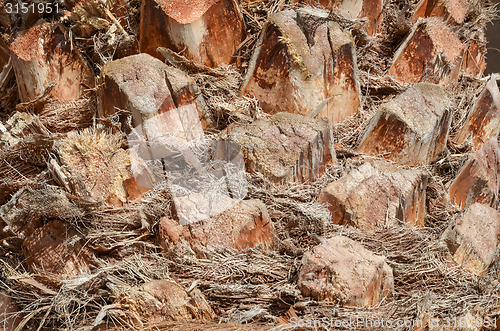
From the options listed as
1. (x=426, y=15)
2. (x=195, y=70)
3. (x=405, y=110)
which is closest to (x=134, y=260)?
(x=195, y=70)

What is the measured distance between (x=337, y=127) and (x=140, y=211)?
1.01 m

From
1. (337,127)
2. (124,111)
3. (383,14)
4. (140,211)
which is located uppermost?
(383,14)

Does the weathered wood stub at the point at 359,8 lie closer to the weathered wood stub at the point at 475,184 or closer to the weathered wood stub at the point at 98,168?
the weathered wood stub at the point at 475,184

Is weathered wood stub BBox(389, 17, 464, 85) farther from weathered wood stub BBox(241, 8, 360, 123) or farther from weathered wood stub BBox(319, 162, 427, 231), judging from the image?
weathered wood stub BBox(319, 162, 427, 231)

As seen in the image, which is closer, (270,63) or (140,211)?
(140,211)

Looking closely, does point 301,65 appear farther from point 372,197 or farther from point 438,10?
point 438,10

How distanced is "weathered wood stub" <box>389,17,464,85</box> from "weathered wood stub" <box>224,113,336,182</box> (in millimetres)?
705

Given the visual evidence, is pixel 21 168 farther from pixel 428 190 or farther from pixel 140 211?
pixel 428 190

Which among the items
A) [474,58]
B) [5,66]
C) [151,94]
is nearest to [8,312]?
[151,94]

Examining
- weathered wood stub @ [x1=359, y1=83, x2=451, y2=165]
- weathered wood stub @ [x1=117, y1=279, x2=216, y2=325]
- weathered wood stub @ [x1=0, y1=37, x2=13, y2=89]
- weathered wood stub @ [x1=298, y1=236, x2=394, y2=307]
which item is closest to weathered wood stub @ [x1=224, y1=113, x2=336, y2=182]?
weathered wood stub @ [x1=359, y1=83, x2=451, y2=165]

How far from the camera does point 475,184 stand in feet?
9.79

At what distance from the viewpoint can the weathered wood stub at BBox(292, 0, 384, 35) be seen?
10.1 feet

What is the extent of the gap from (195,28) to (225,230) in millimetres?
985

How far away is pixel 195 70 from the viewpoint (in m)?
2.88
